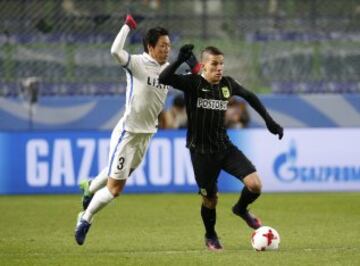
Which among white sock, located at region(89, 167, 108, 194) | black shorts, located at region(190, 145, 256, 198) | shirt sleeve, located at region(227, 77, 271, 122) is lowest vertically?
white sock, located at region(89, 167, 108, 194)

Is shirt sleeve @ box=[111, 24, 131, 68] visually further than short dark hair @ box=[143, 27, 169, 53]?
No

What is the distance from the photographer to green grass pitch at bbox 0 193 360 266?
31.9 feet

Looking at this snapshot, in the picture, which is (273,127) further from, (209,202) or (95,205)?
(95,205)

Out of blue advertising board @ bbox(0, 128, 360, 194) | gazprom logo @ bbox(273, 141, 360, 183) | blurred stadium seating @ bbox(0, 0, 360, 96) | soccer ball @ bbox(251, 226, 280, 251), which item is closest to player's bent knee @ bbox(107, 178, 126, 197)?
soccer ball @ bbox(251, 226, 280, 251)

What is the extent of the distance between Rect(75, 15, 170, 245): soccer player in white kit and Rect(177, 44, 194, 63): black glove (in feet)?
3.75

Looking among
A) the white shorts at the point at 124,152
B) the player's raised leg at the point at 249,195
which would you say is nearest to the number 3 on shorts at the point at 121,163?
the white shorts at the point at 124,152

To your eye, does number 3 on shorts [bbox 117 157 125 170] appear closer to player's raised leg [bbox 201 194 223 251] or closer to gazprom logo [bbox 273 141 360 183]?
player's raised leg [bbox 201 194 223 251]

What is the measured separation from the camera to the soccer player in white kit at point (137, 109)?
11.0m

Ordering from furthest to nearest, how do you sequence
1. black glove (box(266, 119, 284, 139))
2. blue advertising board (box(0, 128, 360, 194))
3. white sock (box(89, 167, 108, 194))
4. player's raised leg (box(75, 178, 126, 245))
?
blue advertising board (box(0, 128, 360, 194)) → white sock (box(89, 167, 108, 194)) → player's raised leg (box(75, 178, 126, 245)) → black glove (box(266, 119, 284, 139))

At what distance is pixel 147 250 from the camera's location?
10.5 meters

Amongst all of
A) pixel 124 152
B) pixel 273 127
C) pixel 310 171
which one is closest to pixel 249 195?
pixel 273 127

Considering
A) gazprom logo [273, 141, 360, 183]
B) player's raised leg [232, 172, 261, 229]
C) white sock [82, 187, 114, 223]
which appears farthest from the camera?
gazprom logo [273, 141, 360, 183]

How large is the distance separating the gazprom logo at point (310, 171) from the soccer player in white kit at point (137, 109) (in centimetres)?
726

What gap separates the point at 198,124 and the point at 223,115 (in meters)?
0.29
